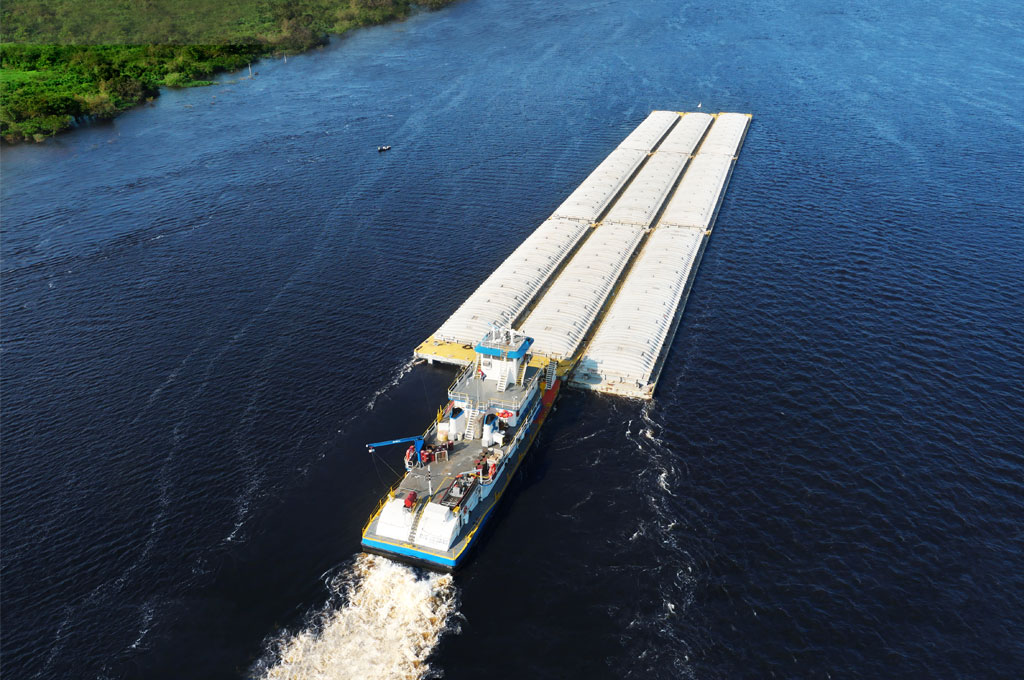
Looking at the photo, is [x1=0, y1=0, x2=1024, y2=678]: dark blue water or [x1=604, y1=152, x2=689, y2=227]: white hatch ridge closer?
[x1=0, y1=0, x2=1024, y2=678]: dark blue water

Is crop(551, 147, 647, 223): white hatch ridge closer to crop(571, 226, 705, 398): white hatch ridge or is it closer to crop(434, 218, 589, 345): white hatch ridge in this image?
crop(434, 218, 589, 345): white hatch ridge

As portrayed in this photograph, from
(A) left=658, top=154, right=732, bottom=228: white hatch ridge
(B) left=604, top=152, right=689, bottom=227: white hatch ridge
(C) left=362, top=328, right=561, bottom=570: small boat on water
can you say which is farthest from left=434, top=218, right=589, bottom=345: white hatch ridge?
(A) left=658, top=154, right=732, bottom=228: white hatch ridge

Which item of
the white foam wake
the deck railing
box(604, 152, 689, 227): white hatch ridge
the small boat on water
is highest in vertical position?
box(604, 152, 689, 227): white hatch ridge

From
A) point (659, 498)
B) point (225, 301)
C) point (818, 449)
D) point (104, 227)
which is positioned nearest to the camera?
point (659, 498)

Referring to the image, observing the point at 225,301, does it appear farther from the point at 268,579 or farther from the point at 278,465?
the point at 268,579

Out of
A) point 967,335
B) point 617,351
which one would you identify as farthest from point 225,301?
point 967,335

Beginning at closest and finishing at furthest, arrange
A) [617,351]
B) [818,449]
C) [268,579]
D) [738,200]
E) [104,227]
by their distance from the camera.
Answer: [268,579] → [818,449] → [617,351] → [104,227] → [738,200]

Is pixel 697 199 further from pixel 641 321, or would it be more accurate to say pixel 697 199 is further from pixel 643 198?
pixel 641 321
